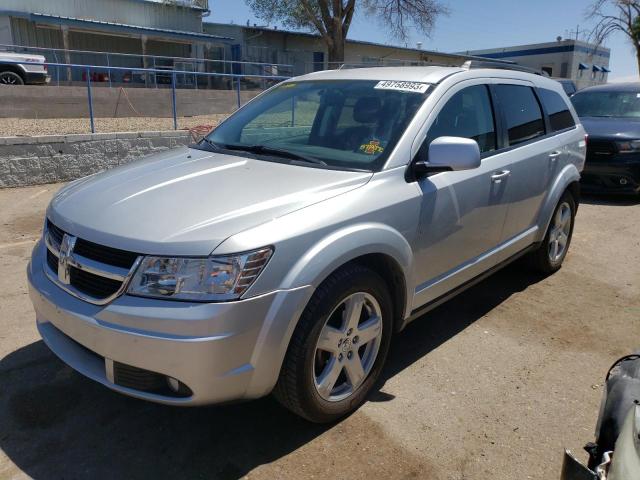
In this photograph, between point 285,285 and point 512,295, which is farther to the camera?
point 512,295

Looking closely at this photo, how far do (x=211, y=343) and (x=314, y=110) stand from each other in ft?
7.03

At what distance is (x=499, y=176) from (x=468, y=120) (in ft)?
1.47

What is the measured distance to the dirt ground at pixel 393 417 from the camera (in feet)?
8.60

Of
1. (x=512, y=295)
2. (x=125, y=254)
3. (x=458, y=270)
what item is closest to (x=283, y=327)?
(x=125, y=254)

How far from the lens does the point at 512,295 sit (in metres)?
4.77

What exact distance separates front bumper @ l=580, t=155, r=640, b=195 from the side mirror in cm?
634

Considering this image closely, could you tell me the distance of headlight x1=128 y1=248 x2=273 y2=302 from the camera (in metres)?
2.30

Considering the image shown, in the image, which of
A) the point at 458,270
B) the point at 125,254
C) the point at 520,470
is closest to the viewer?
the point at 125,254

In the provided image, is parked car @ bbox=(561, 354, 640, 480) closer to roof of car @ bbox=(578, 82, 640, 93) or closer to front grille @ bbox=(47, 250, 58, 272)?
front grille @ bbox=(47, 250, 58, 272)

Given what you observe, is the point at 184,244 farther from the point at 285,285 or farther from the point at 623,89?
the point at 623,89

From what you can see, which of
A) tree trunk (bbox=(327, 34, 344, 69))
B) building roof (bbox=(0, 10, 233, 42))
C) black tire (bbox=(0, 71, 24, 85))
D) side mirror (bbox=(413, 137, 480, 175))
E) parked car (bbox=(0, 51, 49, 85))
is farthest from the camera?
tree trunk (bbox=(327, 34, 344, 69))

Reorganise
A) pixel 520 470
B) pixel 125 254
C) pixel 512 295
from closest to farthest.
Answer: pixel 125 254, pixel 520 470, pixel 512 295

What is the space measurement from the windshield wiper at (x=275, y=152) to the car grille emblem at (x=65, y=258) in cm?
127

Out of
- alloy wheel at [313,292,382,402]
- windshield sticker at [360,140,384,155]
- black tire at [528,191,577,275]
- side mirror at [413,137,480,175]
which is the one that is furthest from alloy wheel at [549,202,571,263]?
alloy wheel at [313,292,382,402]
